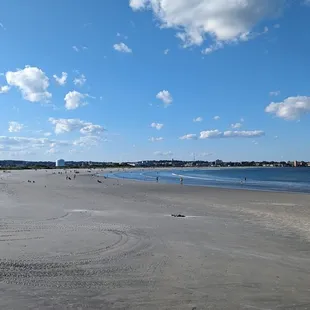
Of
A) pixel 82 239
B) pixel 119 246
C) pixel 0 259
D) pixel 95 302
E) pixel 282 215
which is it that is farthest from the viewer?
pixel 282 215

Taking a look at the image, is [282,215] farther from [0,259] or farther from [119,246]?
[0,259]

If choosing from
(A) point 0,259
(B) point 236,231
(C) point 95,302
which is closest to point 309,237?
(B) point 236,231

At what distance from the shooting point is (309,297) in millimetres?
7043

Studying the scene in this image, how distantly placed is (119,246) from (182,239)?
257 cm

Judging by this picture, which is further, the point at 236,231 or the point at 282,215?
the point at 282,215

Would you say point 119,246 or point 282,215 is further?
point 282,215

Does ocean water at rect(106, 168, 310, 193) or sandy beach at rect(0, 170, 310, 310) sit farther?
ocean water at rect(106, 168, 310, 193)

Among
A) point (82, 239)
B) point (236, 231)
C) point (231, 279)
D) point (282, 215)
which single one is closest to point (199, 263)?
point (231, 279)

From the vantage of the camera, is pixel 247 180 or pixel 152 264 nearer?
pixel 152 264

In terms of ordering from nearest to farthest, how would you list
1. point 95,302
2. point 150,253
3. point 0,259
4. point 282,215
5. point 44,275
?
1. point 95,302
2. point 44,275
3. point 0,259
4. point 150,253
5. point 282,215

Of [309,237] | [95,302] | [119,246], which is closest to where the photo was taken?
[95,302]

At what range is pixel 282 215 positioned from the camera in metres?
20.5

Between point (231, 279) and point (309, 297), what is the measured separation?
5.64 ft

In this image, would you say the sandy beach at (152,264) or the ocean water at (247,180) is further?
the ocean water at (247,180)
